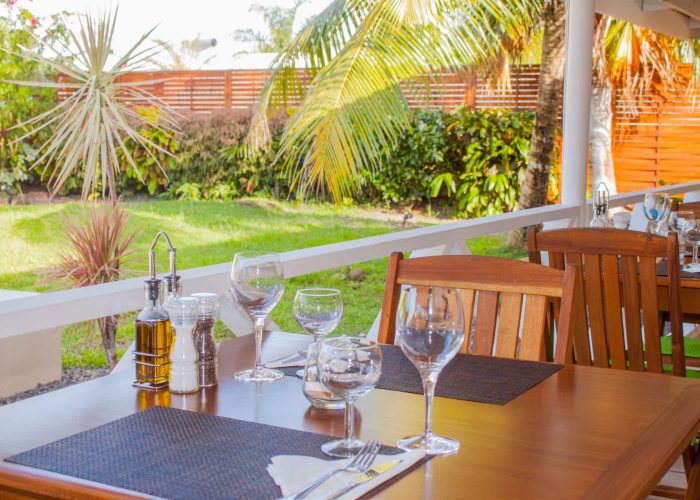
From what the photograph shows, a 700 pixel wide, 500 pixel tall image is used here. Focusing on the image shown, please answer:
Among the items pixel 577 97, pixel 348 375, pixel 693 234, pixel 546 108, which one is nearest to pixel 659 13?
pixel 546 108

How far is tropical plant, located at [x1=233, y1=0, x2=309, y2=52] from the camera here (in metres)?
14.3

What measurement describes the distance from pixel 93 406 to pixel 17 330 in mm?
478

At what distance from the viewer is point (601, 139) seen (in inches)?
371

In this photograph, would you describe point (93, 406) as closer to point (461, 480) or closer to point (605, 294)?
point (461, 480)

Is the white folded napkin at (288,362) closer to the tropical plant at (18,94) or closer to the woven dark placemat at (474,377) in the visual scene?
the woven dark placemat at (474,377)

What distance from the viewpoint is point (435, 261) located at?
1938mm

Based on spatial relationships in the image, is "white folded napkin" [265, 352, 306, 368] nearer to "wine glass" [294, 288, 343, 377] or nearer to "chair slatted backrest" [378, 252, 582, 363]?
"wine glass" [294, 288, 343, 377]

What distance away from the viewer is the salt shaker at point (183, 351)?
54.7 inches

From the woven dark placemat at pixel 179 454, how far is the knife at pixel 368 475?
2cm

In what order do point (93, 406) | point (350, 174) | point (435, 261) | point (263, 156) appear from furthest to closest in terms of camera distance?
point (263, 156), point (350, 174), point (435, 261), point (93, 406)

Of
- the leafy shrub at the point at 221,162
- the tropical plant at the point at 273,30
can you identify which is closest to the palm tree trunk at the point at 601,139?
Result: the leafy shrub at the point at 221,162

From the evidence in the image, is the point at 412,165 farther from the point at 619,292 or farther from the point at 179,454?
the point at 179,454

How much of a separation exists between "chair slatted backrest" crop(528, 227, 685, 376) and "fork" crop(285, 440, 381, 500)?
3.98 feet

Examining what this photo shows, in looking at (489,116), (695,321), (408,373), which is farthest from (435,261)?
(489,116)
